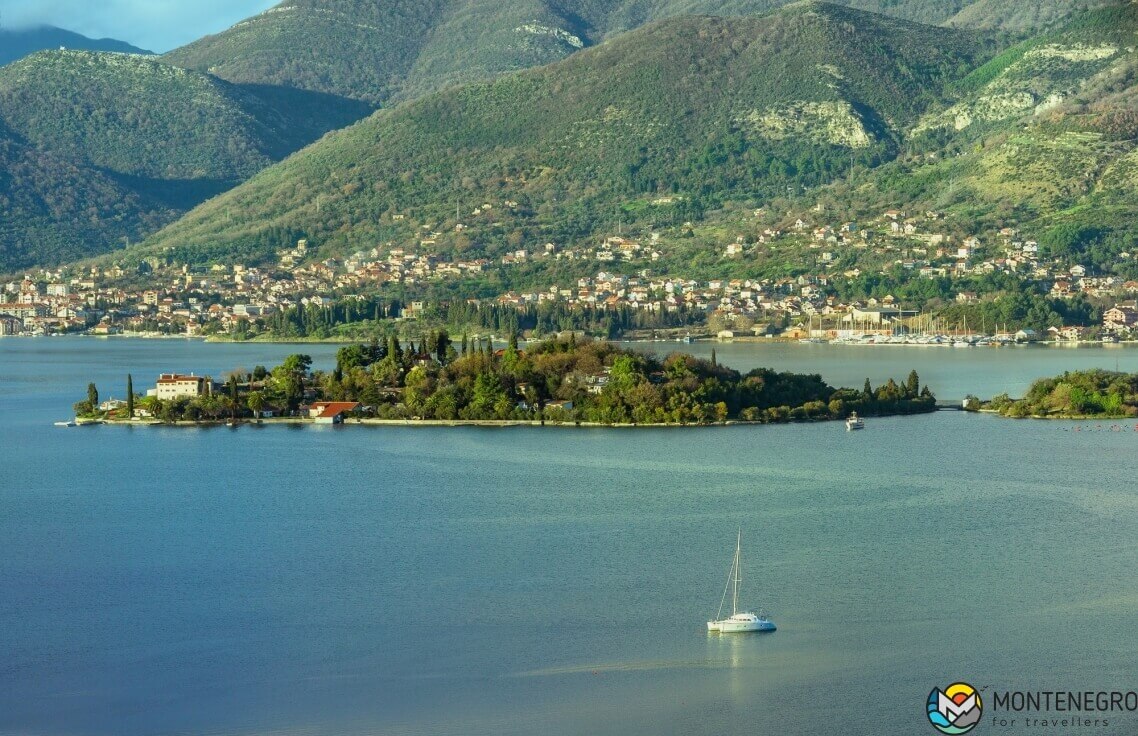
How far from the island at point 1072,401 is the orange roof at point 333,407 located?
36.3 ft

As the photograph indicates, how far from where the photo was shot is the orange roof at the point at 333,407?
3588 cm

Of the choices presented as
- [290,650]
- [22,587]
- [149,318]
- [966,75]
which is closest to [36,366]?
[149,318]

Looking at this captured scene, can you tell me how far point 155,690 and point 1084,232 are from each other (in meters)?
59.0

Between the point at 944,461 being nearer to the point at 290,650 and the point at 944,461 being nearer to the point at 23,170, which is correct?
the point at 290,650

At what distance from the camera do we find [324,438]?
3322 cm

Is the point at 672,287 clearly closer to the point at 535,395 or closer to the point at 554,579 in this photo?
the point at 535,395

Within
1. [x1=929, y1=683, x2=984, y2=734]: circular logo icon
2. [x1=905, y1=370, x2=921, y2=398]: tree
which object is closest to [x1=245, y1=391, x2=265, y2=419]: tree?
[x1=905, y1=370, x2=921, y2=398]: tree

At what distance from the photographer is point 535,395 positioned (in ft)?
116

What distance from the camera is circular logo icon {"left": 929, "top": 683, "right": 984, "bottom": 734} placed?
590 inches

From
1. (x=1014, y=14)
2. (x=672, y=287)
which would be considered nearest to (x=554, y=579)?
(x=672, y=287)

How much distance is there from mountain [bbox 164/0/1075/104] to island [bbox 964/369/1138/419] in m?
103

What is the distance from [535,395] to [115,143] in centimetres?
9508

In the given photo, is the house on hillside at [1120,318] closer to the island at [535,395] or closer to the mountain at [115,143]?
the island at [535,395]

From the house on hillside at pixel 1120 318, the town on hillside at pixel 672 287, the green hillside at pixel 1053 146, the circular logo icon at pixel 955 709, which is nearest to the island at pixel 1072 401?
the circular logo icon at pixel 955 709
